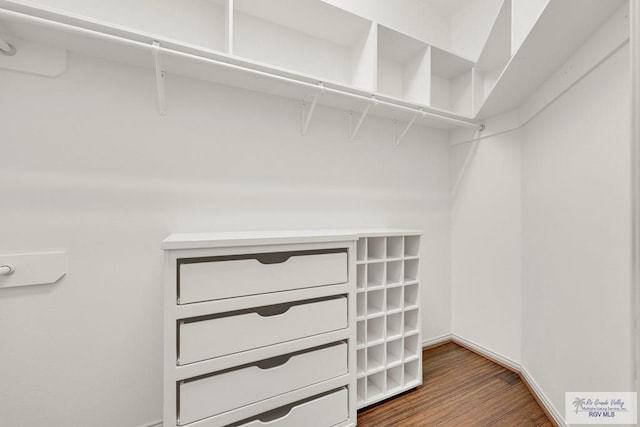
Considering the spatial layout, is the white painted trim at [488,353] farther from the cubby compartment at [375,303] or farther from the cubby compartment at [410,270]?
the cubby compartment at [375,303]

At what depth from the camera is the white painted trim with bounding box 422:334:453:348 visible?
2076 mm

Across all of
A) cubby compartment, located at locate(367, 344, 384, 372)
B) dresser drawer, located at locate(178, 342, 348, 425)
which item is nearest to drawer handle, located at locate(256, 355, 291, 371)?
dresser drawer, located at locate(178, 342, 348, 425)

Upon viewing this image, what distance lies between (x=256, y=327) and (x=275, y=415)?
0.45 meters

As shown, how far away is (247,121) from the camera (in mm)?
1468

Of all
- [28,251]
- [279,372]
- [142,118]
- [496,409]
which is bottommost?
[496,409]

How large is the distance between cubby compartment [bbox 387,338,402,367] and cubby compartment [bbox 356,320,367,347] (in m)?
0.25

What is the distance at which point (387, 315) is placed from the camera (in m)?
1.60

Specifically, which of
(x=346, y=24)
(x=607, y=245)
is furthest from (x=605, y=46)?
(x=346, y=24)

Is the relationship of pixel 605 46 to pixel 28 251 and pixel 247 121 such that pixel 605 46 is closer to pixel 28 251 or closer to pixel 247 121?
pixel 247 121

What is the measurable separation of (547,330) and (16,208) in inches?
100

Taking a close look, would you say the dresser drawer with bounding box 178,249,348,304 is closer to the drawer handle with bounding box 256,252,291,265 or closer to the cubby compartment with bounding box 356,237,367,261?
the drawer handle with bounding box 256,252,291,265

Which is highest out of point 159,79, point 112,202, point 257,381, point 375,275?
point 159,79

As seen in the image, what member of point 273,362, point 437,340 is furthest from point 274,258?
point 437,340

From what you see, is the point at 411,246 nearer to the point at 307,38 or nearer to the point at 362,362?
the point at 362,362
